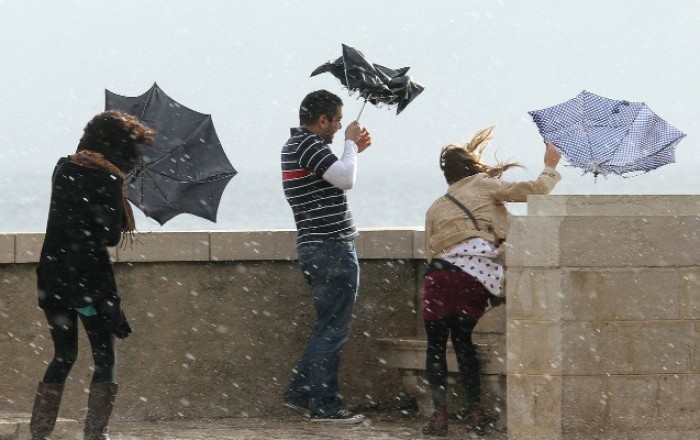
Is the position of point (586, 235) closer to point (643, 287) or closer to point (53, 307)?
point (643, 287)

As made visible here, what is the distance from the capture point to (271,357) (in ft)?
31.7

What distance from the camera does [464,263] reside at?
8359mm

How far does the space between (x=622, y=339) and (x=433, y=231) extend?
1261 millimetres

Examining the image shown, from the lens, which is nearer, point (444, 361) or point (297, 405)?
point (444, 361)

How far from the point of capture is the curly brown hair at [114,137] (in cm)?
770

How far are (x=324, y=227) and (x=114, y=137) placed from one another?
1.48 meters

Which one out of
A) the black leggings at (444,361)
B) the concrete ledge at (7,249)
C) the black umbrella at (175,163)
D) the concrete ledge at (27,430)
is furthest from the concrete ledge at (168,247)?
the black leggings at (444,361)

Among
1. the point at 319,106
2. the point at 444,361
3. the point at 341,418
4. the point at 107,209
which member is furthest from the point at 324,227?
the point at 107,209

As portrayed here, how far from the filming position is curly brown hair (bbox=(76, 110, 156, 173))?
303 inches

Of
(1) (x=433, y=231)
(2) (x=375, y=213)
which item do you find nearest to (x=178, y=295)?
(1) (x=433, y=231)

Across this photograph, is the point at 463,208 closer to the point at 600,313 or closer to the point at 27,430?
the point at 600,313

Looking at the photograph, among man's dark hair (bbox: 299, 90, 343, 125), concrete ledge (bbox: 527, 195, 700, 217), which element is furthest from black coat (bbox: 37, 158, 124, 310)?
concrete ledge (bbox: 527, 195, 700, 217)

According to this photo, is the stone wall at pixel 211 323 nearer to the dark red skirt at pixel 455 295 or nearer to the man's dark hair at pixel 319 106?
the man's dark hair at pixel 319 106

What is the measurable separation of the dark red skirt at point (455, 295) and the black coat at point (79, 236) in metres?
1.82
